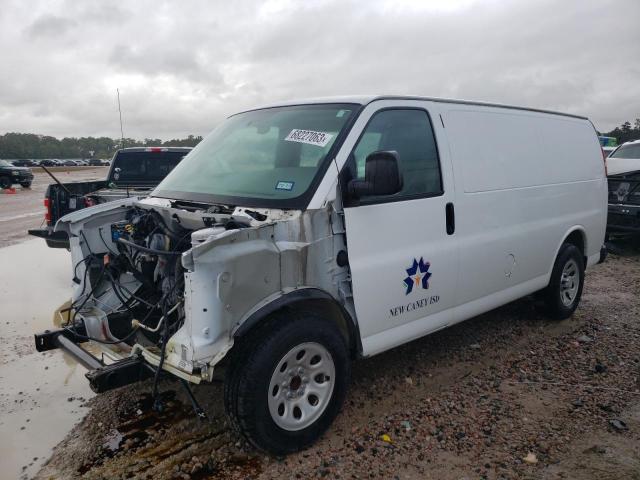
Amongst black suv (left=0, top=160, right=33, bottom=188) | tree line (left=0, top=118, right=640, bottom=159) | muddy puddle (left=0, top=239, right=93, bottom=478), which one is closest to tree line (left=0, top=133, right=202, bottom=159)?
tree line (left=0, top=118, right=640, bottom=159)

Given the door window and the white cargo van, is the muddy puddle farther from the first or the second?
the door window

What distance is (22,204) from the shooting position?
720 inches

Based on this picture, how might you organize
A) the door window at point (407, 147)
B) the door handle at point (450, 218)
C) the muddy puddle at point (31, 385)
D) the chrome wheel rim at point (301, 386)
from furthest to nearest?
the door handle at point (450, 218) < the door window at point (407, 147) < the muddy puddle at point (31, 385) < the chrome wheel rim at point (301, 386)

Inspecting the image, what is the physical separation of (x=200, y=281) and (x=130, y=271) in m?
1.41

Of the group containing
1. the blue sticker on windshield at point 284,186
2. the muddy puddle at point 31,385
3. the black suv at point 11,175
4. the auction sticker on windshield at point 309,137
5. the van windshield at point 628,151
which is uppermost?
the black suv at point 11,175

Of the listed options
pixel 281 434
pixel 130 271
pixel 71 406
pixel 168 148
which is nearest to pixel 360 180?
pixel 281 434

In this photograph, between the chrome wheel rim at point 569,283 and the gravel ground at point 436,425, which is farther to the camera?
the chrome wheel rim at point 569,283

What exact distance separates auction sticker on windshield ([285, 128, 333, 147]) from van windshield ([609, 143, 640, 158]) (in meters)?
8.84

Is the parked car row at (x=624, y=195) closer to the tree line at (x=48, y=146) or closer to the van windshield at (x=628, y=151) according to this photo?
the van windshield at (x=628, y=151)

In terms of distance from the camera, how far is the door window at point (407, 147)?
11.1 feet

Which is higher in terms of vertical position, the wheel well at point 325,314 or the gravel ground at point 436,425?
the wheel well at point 325,314

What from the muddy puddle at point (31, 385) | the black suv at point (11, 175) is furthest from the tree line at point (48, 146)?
the muddy puddle at point (31, 385)

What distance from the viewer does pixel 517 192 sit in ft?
14.6

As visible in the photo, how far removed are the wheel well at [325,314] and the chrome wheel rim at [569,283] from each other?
119 inches
